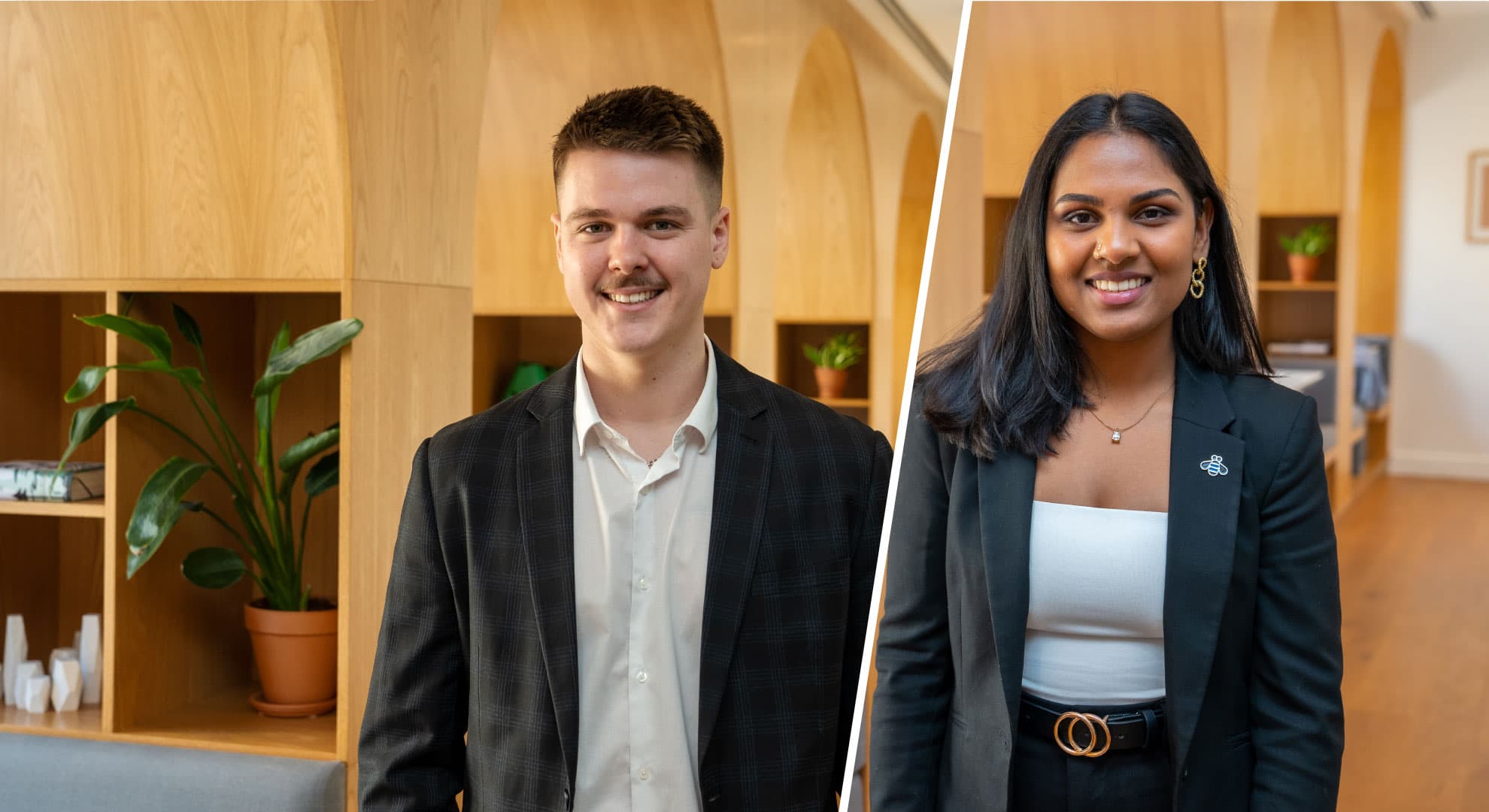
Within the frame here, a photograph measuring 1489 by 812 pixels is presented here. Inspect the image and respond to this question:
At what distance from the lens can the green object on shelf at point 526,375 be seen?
19.8 feet

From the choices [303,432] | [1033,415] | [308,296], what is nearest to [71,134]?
[308,296]

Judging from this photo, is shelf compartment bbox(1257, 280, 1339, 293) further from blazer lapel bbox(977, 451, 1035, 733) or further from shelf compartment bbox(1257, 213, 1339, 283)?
blazer lapel bbox(977, 451, 1035, 733)

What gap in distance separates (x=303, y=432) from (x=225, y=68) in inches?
35.9

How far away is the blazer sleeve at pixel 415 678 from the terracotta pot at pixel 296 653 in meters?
1.32

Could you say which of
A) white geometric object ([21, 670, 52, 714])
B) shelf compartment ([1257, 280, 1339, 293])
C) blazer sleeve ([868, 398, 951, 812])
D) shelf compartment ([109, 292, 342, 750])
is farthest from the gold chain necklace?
shelf compartment ([1257, 280, 1339, 293])

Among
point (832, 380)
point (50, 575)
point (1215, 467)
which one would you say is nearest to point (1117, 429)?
point (1215, 467)

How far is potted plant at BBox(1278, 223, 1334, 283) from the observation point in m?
9.16

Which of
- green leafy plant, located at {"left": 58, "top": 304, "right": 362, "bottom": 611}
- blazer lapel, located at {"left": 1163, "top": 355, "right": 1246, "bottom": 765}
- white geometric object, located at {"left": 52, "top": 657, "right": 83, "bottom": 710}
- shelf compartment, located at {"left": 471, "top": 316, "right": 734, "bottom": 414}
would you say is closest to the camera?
blazer lapel, located at {"left": 1163, "top": 355, "right": 1246, "bottom": 765}

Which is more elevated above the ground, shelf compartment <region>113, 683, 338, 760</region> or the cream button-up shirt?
the cream button-up shirt

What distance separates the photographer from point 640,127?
1737mm

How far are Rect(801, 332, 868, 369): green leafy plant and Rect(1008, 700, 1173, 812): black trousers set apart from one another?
606cm

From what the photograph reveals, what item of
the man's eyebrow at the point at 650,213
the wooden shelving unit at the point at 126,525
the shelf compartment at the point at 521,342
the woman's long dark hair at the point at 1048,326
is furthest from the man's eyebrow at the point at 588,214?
the shelf compartment at the point at 521,342

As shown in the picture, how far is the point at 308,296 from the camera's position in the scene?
3.34m

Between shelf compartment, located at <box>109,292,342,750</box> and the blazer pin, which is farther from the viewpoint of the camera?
shelf compartment, located at <box>109,292,342,750</box>
